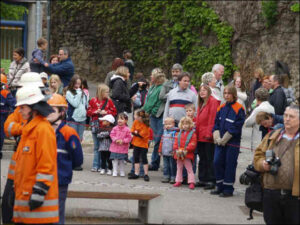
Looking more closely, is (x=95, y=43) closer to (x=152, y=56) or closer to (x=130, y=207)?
(x=152, y=56)

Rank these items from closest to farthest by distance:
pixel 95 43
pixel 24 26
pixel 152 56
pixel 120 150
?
pixel 120 150, pixel 24 26, pixel 152 56, pixel 95 43

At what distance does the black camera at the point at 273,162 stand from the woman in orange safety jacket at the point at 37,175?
6.87 ft

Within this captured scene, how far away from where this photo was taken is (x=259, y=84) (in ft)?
60.5

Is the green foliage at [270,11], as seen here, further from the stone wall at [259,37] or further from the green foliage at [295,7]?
the green foliage at [295,7]

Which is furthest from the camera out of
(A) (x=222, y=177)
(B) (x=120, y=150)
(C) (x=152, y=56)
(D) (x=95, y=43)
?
(D) (x=95, y=43)

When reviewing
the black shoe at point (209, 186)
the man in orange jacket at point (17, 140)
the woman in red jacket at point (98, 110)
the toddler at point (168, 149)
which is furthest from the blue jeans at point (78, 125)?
the man in orange jacket at point (17, 140)

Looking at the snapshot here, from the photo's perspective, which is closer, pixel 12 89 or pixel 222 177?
pixel 222 177

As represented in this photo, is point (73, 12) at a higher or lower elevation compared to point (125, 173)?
higher

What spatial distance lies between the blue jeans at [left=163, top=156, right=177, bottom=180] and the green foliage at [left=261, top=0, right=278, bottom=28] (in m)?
10.6

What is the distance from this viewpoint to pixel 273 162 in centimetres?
762

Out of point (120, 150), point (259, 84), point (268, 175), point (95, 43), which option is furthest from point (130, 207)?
point (95, 43)

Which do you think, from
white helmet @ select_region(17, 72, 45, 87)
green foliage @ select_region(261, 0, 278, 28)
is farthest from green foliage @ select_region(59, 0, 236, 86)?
white helmet @ select_region(17, 72, 45, 87)

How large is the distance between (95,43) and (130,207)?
1917 cm

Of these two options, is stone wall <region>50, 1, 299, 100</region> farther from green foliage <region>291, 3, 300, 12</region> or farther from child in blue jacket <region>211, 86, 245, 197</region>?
child in blue jacket <region>211, 86, 245, 197</region>
